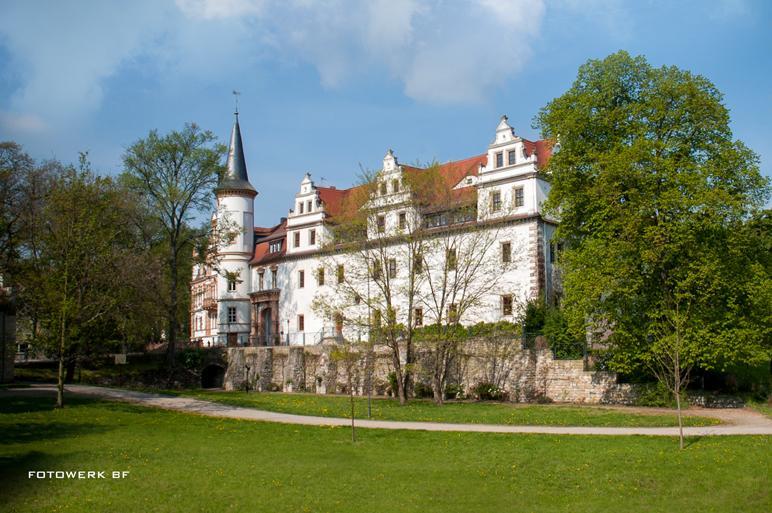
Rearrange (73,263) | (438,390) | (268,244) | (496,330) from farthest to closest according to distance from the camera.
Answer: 1. (268,244)
2. (496,330)
3. (438,390)
4. (73,263)

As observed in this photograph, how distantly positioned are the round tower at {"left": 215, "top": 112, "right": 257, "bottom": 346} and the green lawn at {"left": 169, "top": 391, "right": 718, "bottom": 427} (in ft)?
80.5

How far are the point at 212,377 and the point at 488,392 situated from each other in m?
23.1

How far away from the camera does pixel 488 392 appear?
1374 inches

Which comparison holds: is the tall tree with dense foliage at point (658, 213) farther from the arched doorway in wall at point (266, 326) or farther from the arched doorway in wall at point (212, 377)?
the arched doorway in wall at point (266, 326)

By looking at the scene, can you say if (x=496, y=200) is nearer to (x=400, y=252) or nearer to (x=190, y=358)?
(x=400, y=252)

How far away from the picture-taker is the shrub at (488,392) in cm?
A: 3469

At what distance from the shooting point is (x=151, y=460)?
16.3 metres

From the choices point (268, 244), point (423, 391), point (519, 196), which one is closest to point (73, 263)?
point (423, 391)

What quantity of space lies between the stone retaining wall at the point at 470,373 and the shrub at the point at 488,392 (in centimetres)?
23

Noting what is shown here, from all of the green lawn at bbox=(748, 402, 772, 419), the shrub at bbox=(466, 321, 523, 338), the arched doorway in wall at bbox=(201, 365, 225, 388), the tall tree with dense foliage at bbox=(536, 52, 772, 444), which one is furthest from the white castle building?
the green lawn at bbox=(748, 402, 772, 419)

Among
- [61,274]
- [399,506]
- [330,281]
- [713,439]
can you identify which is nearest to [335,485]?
[399,506]

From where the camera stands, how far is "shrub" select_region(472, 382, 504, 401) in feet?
114

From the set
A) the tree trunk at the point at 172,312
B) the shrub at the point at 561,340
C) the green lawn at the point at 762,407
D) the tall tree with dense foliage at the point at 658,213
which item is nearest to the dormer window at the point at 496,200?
the tall tree with dense foliage at the point at 658,213

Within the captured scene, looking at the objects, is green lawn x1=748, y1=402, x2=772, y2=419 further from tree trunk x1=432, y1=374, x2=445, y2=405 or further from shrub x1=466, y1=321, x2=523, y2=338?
tree trunk x1=432, y1=374, x2=445, y2=405
